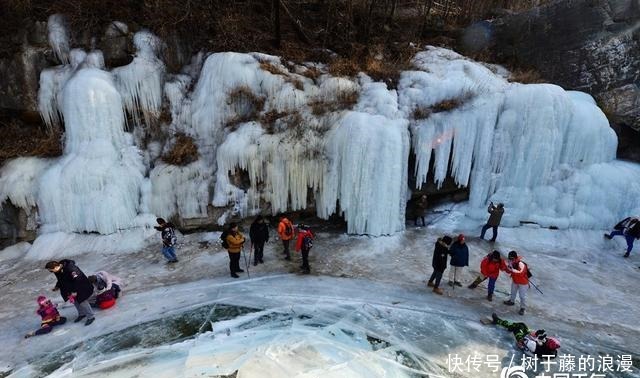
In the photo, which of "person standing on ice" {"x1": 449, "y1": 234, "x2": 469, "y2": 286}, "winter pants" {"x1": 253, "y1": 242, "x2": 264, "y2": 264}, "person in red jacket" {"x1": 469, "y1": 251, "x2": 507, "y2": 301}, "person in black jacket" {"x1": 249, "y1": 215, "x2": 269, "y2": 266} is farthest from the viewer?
"winter pants" {"x1": 253, "y1": 242, "x2": 264, "y2": 264}

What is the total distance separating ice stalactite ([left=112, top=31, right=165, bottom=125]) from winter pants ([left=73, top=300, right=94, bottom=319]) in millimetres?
5939

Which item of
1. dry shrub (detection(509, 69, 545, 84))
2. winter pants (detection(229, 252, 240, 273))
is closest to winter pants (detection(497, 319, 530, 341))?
winter pants (detection(229, 252, 240, 273))

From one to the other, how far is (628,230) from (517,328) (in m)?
5.22

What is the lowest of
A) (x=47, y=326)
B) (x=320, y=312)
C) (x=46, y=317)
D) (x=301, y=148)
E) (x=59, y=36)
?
(x=47, y=326)

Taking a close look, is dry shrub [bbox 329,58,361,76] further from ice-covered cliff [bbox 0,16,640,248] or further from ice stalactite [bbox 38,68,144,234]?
ice stalactite [bbox 38,68,144,234]

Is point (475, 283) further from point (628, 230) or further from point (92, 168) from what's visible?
point (92, 168)

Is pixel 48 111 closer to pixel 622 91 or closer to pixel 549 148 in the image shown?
pixel 549 148

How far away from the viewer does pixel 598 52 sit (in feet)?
39.4

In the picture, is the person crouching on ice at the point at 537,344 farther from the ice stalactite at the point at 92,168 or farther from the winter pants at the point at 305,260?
the ice stalactite at the point at 92,168

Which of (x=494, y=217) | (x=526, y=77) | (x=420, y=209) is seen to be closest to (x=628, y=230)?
(x=494, y=217)

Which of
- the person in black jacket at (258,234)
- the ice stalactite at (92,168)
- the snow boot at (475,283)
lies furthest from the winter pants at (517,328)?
the ice stalactite at (92,168)

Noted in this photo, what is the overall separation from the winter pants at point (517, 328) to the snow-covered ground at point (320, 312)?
0.50ft

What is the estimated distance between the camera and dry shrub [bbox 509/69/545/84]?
12.3 m

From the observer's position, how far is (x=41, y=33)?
1120 centimetres
